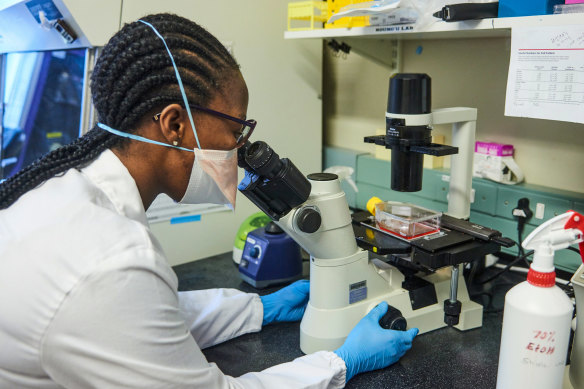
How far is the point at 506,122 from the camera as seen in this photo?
5.51ft

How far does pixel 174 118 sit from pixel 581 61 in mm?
859

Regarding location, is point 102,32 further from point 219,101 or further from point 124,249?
point 124,249

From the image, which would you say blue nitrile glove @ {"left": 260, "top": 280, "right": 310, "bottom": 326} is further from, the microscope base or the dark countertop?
the microscope base

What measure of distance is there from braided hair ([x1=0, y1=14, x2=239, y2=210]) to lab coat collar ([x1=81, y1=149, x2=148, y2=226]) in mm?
25

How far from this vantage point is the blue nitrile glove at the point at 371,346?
1.16 metres

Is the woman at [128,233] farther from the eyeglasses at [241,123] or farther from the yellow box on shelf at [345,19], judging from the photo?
the yellow box on shelf at [345,19]

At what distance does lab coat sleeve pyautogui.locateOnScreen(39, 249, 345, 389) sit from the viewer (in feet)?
2.56

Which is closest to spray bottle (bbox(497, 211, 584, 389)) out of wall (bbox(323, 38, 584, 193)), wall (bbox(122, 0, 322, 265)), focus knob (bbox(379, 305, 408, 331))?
focus knob (bbox(379, 305, 408, 331))

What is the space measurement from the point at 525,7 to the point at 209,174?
776 mm

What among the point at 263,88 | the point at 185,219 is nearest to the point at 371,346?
the point at 185,219

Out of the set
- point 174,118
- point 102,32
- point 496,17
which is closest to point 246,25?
point 102,32

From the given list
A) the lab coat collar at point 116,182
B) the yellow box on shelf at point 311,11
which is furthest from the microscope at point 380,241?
the yellow box on shelf at point 311,11

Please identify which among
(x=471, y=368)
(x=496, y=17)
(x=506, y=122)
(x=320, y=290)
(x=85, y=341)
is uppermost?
(x=496, y=17)

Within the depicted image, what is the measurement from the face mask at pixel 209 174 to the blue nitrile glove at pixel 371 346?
399mm
